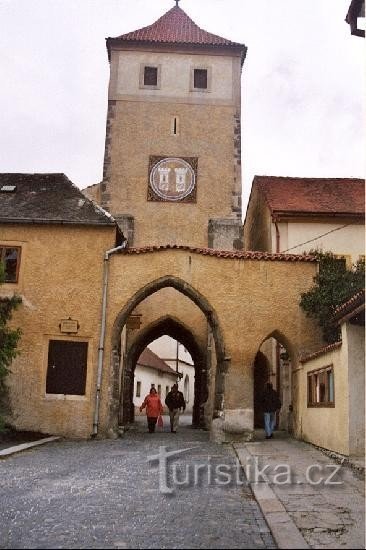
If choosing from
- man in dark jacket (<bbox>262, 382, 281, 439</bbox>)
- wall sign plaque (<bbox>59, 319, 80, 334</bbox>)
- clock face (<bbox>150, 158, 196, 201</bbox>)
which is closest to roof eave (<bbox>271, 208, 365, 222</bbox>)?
clock face (<bbox>150, 158, 196, 201</bbox>)

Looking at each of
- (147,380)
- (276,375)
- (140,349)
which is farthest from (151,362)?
(276,375)

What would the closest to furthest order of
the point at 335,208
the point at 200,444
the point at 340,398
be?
1. the point at 340,398
2. the point at 200,444
3. the point at 335,208

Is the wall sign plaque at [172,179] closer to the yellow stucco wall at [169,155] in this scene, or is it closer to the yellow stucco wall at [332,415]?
the yellow stucco wall at [169,155]

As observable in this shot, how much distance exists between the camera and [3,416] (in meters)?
15.0

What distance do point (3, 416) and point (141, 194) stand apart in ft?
36.2

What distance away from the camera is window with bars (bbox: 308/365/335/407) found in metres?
11.8

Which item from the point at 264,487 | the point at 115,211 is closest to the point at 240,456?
the point at 264,487

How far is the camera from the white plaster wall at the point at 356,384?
10219 mm

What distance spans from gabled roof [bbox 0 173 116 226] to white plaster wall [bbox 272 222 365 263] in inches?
275

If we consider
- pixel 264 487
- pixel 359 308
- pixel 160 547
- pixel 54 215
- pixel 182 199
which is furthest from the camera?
pixel 182 199

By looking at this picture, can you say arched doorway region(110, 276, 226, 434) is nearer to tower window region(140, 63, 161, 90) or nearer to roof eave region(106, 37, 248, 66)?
tower window region(140, 63, 161, 90)

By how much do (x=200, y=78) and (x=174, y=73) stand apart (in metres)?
1.14

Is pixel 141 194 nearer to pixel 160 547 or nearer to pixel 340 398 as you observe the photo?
pixel 340 398

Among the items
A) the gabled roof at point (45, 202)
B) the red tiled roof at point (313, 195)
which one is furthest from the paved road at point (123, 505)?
the red tiled roof at point (313, 195)
